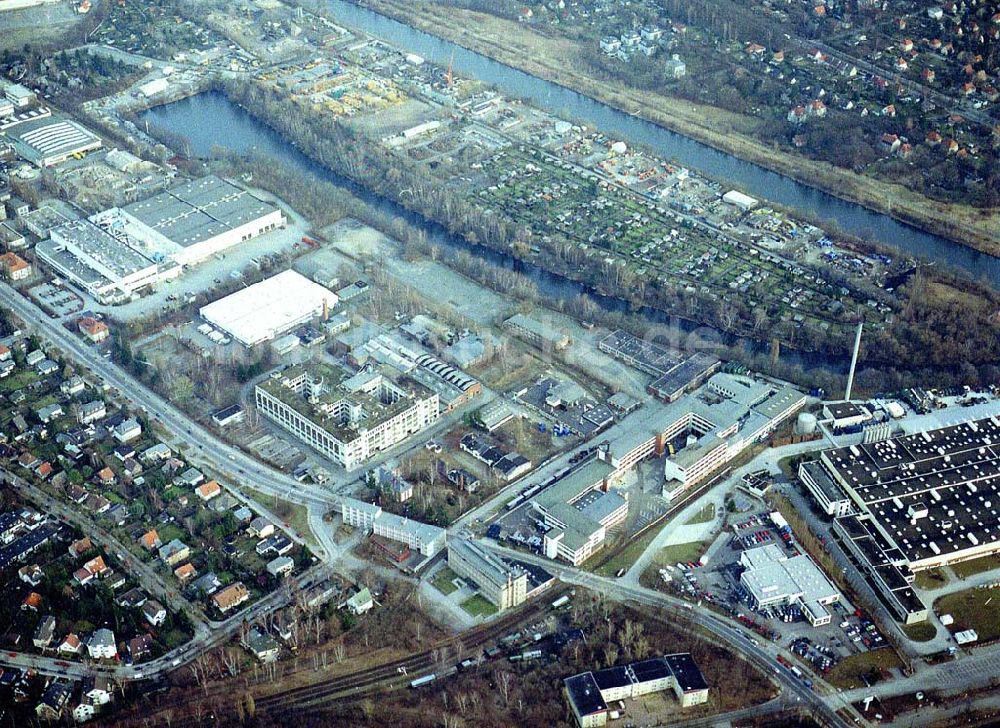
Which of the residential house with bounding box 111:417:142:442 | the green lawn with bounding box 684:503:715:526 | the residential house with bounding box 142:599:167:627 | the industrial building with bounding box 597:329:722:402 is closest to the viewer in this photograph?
the residential house with bounding box 142:599:167:627

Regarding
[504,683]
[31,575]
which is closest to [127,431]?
[31,575]

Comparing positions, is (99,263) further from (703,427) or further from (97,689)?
(703,427)

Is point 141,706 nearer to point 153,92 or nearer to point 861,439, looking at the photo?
point 861,439

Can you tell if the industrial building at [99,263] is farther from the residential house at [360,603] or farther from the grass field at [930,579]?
the grass field at [930,579]

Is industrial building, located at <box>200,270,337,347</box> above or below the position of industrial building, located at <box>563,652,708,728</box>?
below

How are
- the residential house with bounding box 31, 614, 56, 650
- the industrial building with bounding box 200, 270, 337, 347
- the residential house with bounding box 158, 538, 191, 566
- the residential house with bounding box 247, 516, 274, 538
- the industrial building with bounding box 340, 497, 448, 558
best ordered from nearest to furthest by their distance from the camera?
the residential house with bounding box 31, 614, 56, 650 < the residential house with bounding box 158, 538, 191, 566 < the industrial building with bounding box 340, 497, 448, 558 < the residential house with bounding box 247, 516, 274, 538 < the industrial building with bounding box 200, 270, 337, 347

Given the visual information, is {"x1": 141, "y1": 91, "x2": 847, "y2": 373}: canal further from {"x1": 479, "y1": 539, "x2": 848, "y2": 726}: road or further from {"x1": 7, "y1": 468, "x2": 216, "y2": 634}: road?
{"x1": 7, "y1": 468, "x2": 216, "y2": 634}: road

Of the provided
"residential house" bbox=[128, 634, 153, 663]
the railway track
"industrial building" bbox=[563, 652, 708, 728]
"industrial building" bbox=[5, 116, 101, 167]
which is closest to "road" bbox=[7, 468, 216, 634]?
"residential house" bbox=[128, 634, 153, 663]
